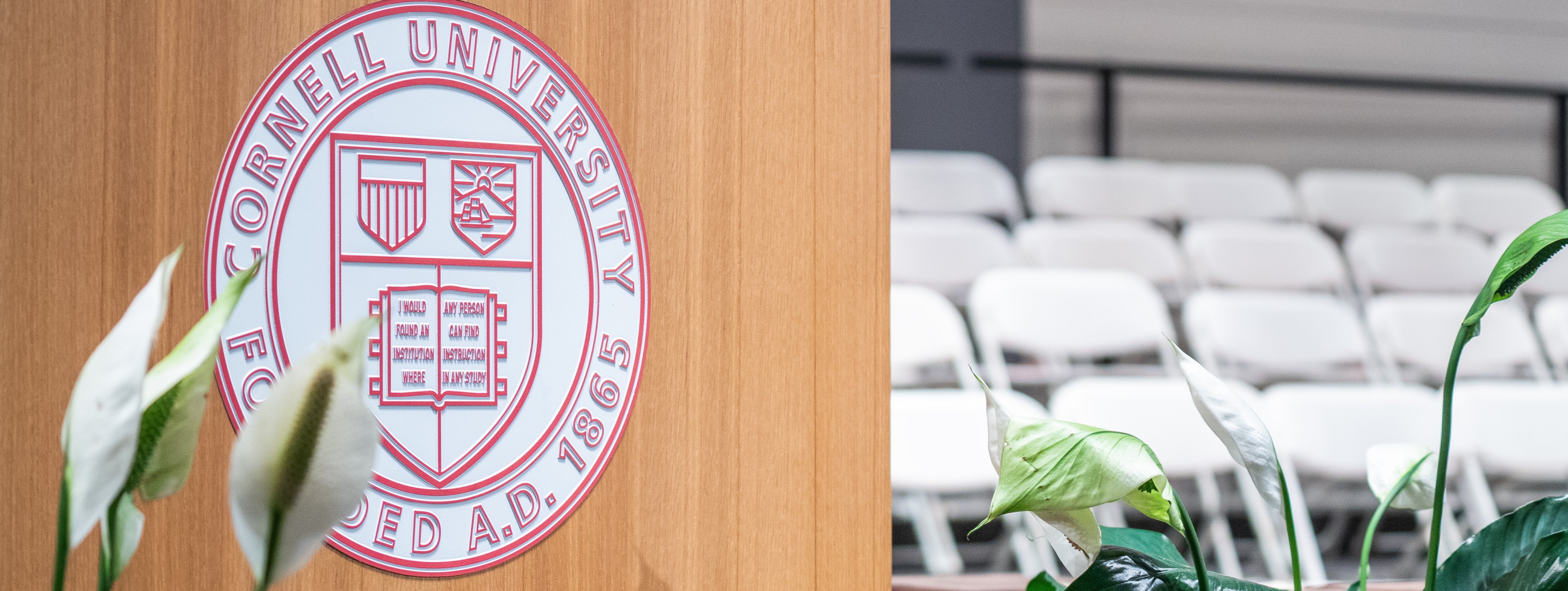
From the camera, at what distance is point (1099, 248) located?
225cm

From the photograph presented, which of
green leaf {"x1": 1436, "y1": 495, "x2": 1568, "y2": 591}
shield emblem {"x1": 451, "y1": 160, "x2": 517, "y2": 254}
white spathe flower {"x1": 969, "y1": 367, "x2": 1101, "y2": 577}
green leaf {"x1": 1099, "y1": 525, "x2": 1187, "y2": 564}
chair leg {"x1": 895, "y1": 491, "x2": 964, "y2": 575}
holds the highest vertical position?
shield emblem {"x1": 451, "y1": 160, "x2": 517, "y2": 254}

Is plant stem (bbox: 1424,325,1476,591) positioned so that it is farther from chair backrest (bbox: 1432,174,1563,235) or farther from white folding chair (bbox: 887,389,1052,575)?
chair backrest (bbox: 1432,174,1563,235)

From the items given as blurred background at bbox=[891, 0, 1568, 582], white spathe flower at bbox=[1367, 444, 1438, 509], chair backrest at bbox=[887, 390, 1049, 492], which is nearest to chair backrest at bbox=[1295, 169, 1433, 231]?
blurred background at bbox=[891, 0, 1568, 582]

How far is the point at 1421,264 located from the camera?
2387 millimetres

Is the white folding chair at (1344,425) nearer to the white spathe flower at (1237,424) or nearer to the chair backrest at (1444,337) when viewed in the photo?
the chair backrest at (1444,337)

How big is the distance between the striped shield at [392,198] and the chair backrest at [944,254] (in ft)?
5.90

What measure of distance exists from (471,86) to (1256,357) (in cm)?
190

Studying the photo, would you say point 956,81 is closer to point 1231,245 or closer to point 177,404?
A: point 1231,245

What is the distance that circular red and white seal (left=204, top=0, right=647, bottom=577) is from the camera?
0.36 m

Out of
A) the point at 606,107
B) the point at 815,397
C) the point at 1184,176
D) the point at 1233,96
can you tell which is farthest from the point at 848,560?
the point at 1233,96

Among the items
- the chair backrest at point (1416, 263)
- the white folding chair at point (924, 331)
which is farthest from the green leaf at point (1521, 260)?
the chair backrest at point (1416, 263)

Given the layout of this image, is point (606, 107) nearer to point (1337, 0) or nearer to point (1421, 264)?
point (1421, 264)

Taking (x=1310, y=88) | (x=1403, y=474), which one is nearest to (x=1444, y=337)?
(x=1310, y=88)

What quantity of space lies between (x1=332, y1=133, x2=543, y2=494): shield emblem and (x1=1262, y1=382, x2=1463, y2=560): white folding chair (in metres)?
1.56
